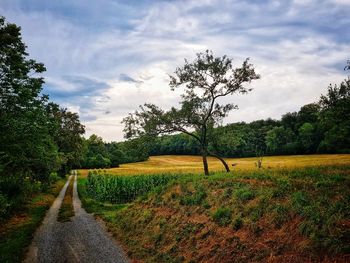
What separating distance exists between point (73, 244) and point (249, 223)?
10035 mm

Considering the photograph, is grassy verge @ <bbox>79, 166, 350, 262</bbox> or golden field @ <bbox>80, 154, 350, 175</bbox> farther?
golden field @ <bbox>80, 154, 350, 175</bbox>

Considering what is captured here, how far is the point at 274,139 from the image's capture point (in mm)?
95562

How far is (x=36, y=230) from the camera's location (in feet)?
66.9

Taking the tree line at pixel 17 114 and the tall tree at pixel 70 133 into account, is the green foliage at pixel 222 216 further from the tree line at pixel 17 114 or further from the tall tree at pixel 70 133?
the tall tree at pixel 70 133

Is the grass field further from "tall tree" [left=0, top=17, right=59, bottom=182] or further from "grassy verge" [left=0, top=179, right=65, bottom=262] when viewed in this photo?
"tall tree" [left=0, top=17, right=59, bottom=182]

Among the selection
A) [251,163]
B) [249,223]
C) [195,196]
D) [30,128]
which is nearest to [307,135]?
[251,163]

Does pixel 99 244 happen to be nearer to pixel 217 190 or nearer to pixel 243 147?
pixel 217 190

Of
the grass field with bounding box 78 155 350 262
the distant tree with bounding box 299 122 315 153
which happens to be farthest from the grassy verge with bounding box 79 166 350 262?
the distant tree with bounding box 299 122 315 153

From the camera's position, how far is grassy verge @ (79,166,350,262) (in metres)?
9.21

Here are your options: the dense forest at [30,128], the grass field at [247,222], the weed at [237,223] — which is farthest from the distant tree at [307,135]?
the weed at [237,223]

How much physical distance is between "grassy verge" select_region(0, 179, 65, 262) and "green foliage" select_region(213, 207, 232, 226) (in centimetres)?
922

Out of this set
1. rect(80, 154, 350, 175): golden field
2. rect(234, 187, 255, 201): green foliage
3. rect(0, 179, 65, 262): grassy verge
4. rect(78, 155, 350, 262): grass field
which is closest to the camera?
rect(78, 155, 350, 262): grass field

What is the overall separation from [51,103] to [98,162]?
86.3 meters

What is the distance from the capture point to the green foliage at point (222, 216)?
43.5ft
